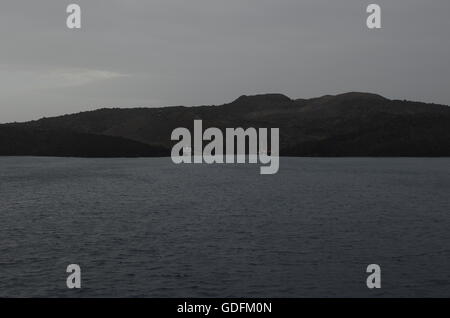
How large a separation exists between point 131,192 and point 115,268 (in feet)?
200

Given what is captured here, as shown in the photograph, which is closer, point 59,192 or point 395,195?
point 395,195

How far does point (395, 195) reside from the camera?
3573 inches

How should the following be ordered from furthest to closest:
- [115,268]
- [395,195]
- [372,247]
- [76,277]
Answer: [395,195], [372,247], [115,268], [76,277]

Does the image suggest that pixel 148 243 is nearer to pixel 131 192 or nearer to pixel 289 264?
pixel 289 264

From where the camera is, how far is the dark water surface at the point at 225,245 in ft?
110

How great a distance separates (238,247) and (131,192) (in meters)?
55.8

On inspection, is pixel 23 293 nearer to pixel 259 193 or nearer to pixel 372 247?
pixel 372 247

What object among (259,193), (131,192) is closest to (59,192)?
(131,192)

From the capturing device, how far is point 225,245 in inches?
1815

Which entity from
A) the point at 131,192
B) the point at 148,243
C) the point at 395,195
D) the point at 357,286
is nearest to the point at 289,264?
the point at 357,286

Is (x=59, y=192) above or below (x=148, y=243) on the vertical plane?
above

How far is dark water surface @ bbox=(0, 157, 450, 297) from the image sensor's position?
33.7 m

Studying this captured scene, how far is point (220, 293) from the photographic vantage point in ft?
105
